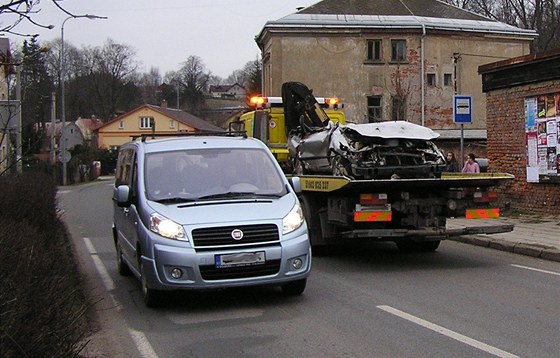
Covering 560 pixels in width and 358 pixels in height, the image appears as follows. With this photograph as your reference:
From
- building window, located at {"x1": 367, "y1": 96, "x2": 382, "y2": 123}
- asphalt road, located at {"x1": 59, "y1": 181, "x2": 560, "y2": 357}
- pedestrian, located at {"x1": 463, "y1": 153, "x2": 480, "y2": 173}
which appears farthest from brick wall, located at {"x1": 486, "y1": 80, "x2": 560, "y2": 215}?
building window, located at {"x1": 367, "y1": 96, "x2": 382, "y2": 123}

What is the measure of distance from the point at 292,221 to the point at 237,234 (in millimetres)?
772

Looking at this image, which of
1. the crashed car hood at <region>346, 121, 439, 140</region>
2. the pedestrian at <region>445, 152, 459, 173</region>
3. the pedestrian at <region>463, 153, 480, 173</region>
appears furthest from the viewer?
A: the pedestrian at <region>463, 153, 480, 173</region>

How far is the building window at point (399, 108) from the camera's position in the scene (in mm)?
41969

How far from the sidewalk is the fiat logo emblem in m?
6.27

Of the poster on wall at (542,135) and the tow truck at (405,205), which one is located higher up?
the poster on wall at (542,135)

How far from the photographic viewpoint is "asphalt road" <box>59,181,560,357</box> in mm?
6453

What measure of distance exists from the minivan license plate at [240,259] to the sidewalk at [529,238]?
6.07 metres

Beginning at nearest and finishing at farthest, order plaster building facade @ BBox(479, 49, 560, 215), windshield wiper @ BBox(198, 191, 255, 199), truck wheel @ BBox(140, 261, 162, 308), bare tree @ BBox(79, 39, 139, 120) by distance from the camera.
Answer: truck wheel @ BBox(140, 261, 162, 308) < windshield wiper @ BBox(198, 191, 255, 199) < plaster building facade @ BBox(479, 49, 560, 215) < bare tree @ BBox(79, 39, 139, 120)

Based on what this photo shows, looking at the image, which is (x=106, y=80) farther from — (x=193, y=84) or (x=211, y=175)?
(x=211, y=175)

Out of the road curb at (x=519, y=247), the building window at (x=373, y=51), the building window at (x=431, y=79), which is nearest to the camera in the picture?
the road curb at (x=519, y=247)

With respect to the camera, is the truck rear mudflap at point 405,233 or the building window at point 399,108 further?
the building window at point 399,108

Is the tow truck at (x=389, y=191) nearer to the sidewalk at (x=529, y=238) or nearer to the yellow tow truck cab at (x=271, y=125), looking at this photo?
the sidewalk at (x=529, y=238)

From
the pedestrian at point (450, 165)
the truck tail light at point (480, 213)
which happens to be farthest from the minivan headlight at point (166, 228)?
the pedestrian at point (450, 165)

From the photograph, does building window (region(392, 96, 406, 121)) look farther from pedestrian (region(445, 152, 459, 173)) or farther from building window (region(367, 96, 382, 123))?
pedestrian (region(445, 152, 459, 173))
